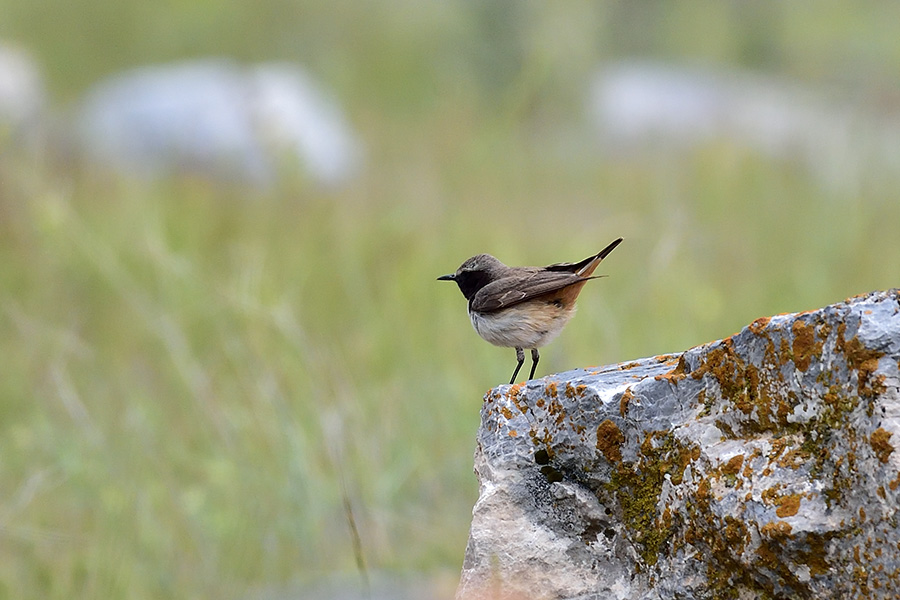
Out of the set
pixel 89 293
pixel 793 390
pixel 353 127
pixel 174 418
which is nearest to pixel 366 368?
pixel 174 418

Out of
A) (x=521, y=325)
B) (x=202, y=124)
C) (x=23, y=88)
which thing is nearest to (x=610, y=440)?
(x=521, y=325)

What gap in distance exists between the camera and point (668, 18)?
18453 millimetres

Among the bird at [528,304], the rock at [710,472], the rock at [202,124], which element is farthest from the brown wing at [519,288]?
the rock at [202,124]

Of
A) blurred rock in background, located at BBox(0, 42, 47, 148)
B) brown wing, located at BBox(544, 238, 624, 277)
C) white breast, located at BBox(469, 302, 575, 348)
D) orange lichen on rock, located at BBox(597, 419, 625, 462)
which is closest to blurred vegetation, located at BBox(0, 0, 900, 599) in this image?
blurred rock in background, located at BBox(0, 42, 47, 148)

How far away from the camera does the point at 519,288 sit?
4102mm

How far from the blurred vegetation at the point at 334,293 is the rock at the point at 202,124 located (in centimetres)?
43

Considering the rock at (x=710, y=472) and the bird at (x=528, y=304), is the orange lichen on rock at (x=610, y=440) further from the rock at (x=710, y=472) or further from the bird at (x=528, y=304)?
the bird at (x=528, y=304)

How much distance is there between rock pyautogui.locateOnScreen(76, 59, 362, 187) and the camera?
468 inches

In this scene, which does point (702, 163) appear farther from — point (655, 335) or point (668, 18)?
point (668, 18)

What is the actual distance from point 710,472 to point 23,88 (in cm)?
1288

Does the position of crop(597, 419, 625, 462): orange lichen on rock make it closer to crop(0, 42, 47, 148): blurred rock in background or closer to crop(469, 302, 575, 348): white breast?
crop(469, 302, 575, 348): white breast

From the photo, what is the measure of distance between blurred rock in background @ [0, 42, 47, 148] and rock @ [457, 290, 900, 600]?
7682mm

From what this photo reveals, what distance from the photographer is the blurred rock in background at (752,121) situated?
11.4m

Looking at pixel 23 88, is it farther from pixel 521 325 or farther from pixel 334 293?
pixel 521 325
